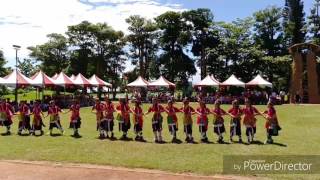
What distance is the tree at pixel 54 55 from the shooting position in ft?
282

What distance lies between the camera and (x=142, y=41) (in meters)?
77.6

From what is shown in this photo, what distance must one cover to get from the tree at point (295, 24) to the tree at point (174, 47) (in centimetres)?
1471

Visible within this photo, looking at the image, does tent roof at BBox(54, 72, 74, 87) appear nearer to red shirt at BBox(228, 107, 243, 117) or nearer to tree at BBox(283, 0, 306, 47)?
red shirt at BBox(228, 107, 243, 117)

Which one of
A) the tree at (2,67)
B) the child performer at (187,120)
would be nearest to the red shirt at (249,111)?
the child performer at (187,120)

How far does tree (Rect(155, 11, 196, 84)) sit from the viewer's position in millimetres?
73562

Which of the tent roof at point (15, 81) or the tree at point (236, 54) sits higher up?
the tree at point (236, 54)

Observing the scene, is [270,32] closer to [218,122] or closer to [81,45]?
[81,45]

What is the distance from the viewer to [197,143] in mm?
19281

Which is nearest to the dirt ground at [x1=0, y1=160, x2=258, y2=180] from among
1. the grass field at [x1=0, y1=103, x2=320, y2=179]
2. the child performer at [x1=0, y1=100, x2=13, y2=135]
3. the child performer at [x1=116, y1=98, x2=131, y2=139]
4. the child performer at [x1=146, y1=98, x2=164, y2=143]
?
the grass field at [x1=0, y1=103, x2=320, y2=179]

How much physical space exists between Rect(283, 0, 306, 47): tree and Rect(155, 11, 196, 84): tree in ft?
48.3

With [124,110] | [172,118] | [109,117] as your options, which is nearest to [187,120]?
[172,118]

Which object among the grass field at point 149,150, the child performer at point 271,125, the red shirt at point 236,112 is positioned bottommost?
the grass field at point 149,150

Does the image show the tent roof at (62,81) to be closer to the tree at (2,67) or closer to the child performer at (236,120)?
the tree at (2,67)

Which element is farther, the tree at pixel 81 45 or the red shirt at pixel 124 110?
the tree at pixel 81 45
